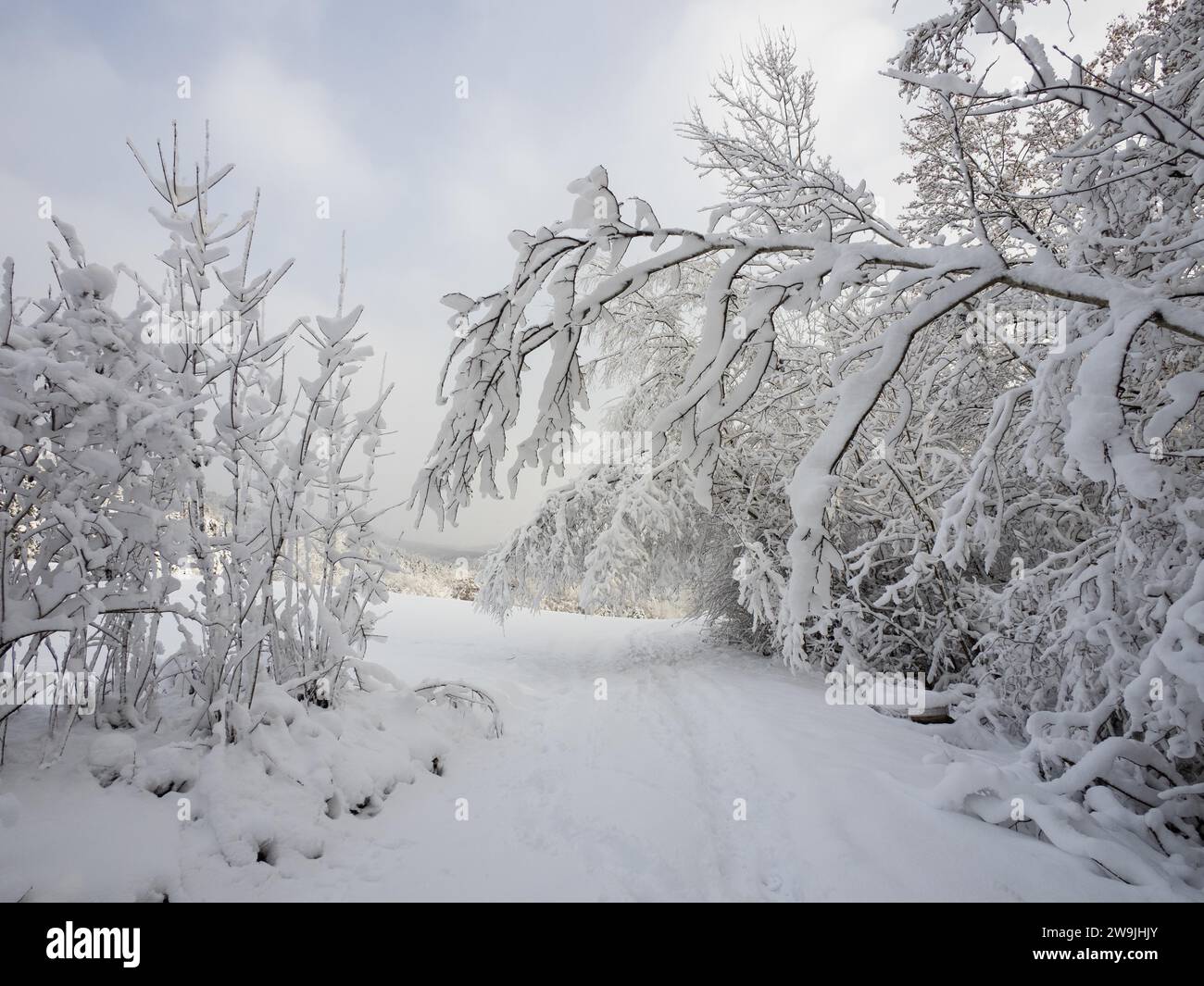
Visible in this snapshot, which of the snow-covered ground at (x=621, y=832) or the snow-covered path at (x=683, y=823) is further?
the snow-covered path at (x=683, y=823)

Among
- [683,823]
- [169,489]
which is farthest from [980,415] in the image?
[169,489]

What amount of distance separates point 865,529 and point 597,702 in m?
3.41

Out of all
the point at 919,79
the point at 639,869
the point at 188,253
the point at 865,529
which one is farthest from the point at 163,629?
the point at 865,529

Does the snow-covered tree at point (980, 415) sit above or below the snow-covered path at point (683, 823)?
above

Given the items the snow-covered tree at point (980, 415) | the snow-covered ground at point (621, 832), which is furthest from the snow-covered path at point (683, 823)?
the snow-covered tree at point (980, 415)

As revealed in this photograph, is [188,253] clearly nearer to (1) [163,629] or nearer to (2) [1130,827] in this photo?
(1) [163,629]

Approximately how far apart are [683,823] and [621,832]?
11.8 inches

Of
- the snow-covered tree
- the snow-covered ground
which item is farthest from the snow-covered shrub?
the snow-covered tree

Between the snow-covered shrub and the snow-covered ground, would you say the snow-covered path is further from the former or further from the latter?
the snow-covered shrub

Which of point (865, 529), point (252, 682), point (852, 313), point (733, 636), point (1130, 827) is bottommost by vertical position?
point (733, 636)

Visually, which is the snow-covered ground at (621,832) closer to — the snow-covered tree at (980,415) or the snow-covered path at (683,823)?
the snow-covered path at (683,823)

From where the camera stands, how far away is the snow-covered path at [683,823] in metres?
1.90

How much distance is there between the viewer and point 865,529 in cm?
561

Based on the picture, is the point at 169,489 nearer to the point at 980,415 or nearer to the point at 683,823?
the point at 683,823
